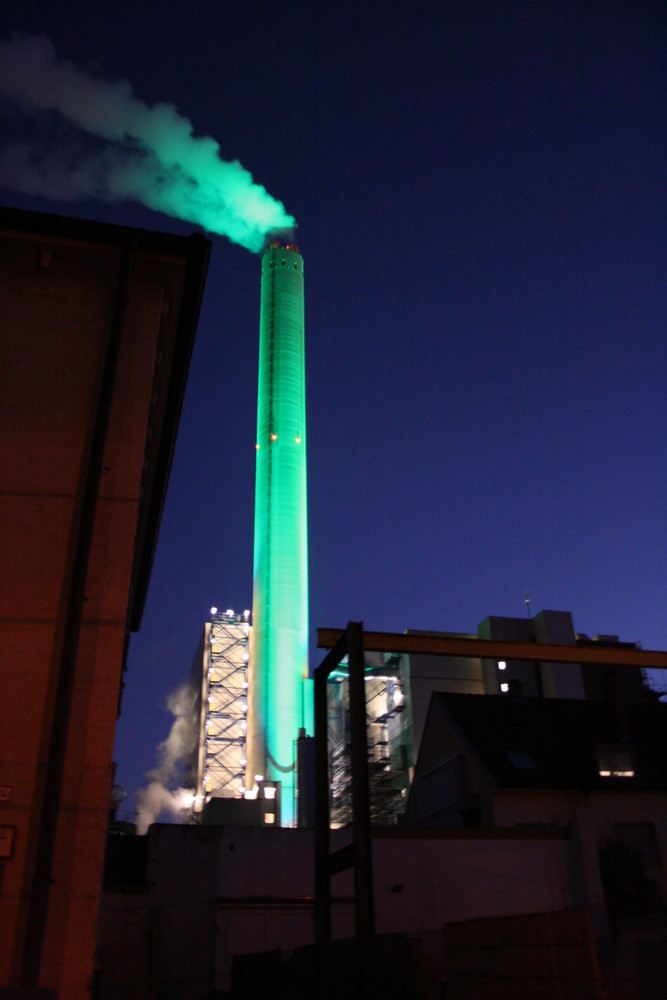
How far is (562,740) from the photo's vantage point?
1220 inches

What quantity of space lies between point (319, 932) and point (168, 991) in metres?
10.1

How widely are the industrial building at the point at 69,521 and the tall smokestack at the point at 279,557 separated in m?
40.9

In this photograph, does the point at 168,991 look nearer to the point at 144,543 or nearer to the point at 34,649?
the point at 144,543

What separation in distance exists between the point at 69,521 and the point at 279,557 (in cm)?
4547

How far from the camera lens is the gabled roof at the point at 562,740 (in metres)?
28.9

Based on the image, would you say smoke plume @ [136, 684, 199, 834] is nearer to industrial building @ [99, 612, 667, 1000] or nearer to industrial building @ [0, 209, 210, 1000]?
industrial building @ [99, 612, 667, 1000]

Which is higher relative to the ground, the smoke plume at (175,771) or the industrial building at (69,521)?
the smoke plume at (175,771)

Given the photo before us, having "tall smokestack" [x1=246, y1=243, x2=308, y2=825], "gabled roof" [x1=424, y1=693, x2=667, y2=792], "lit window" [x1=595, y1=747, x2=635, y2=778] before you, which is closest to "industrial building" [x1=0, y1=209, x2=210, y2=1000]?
"gabled roof" [x1=424, y1=693, x2=667, y2=792]

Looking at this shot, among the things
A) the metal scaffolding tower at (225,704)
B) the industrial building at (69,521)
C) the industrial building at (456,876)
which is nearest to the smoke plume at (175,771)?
the metal scaffolding tower at (225,704)

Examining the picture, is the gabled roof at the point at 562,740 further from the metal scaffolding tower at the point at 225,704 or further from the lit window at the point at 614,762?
the metal scaffolding tower at the point at 225,704

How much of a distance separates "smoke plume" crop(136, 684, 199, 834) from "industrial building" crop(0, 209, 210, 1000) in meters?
60.7

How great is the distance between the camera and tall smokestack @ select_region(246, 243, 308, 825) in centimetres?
5159

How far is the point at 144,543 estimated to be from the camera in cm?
Result: 1728

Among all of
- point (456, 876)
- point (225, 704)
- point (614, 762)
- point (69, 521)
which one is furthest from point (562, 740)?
point (225, 704)
